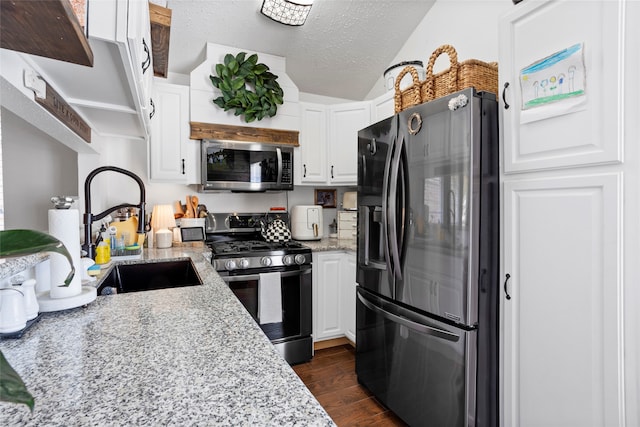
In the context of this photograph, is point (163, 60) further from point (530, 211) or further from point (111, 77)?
point (530, 211)

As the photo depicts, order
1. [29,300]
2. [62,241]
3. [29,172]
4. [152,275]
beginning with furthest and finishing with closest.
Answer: [29,172]
[152,275]
[62,241]
[29,300]

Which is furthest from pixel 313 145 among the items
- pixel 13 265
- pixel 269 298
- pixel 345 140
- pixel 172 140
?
pixel 13 265

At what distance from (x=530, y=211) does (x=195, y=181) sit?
2.31 metres

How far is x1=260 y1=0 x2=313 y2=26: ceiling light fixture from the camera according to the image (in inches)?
92.4

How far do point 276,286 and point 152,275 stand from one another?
85cm

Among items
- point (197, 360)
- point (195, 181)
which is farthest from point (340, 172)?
point (197, 360)

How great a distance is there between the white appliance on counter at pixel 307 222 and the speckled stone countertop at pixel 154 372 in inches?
78.9

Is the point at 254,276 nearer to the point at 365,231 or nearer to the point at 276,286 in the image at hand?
the point at 276,286

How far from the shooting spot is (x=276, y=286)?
2.38m

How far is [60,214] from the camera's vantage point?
3.14 ft

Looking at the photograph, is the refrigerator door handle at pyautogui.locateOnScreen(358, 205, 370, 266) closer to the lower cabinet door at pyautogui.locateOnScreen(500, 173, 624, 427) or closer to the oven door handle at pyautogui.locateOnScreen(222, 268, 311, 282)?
the oven door handle at pyautogui.locateOnScreen(222, 268, 311, 282)

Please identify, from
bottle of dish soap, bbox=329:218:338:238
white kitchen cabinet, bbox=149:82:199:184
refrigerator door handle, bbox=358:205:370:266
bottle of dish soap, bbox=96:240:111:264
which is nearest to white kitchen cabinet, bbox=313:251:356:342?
refrigerator door handle, bbox=358:205:370:266

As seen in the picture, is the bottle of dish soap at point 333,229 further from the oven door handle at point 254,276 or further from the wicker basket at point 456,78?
the wicker basket at point 456,78

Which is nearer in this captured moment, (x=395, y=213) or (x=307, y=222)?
(x=395, y=213)
